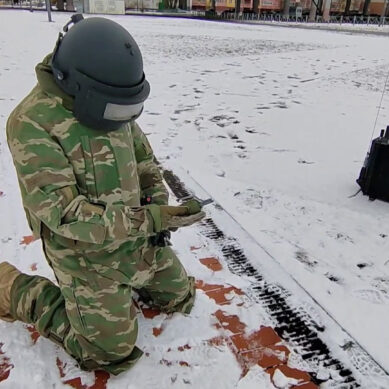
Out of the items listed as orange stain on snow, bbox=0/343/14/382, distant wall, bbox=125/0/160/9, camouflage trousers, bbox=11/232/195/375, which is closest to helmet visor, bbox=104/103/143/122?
camouflage trousers, bbox=11/232/195/375

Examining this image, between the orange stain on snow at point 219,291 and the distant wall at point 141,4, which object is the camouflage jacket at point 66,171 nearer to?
the orange stain on snow at point 219,291

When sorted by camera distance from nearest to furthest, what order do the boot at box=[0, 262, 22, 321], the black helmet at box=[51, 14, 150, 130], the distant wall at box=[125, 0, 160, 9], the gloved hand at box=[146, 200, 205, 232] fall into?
the black helmet at box=[51, 14, 150, 130] → the gloved hand at box=[146, 200, 205, 232] → the boot at box=[0, 262, 22, 321] → the distant wall at box=[125, 0, 160, 9]

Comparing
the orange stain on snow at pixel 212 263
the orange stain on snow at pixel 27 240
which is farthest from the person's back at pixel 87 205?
the orange stain on snow at pixel 27 240

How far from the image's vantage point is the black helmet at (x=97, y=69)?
4.02 ft

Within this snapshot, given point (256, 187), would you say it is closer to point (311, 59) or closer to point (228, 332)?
point (228, 332)

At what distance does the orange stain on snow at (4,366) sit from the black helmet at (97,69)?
91cm

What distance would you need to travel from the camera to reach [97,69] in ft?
4.02

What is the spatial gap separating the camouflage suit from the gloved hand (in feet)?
0.10

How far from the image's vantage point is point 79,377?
1.48m

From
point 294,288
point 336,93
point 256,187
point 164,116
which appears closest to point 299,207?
point 256,187

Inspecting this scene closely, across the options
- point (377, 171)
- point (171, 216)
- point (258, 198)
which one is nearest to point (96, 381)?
point (171, 216)

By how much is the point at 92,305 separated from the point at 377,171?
6.56 feet

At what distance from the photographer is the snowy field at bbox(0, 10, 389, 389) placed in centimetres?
156

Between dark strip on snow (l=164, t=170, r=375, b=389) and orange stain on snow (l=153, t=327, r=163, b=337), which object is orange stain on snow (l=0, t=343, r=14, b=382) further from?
dark strip on snow (l=164, t=170, r=375, b=389)
